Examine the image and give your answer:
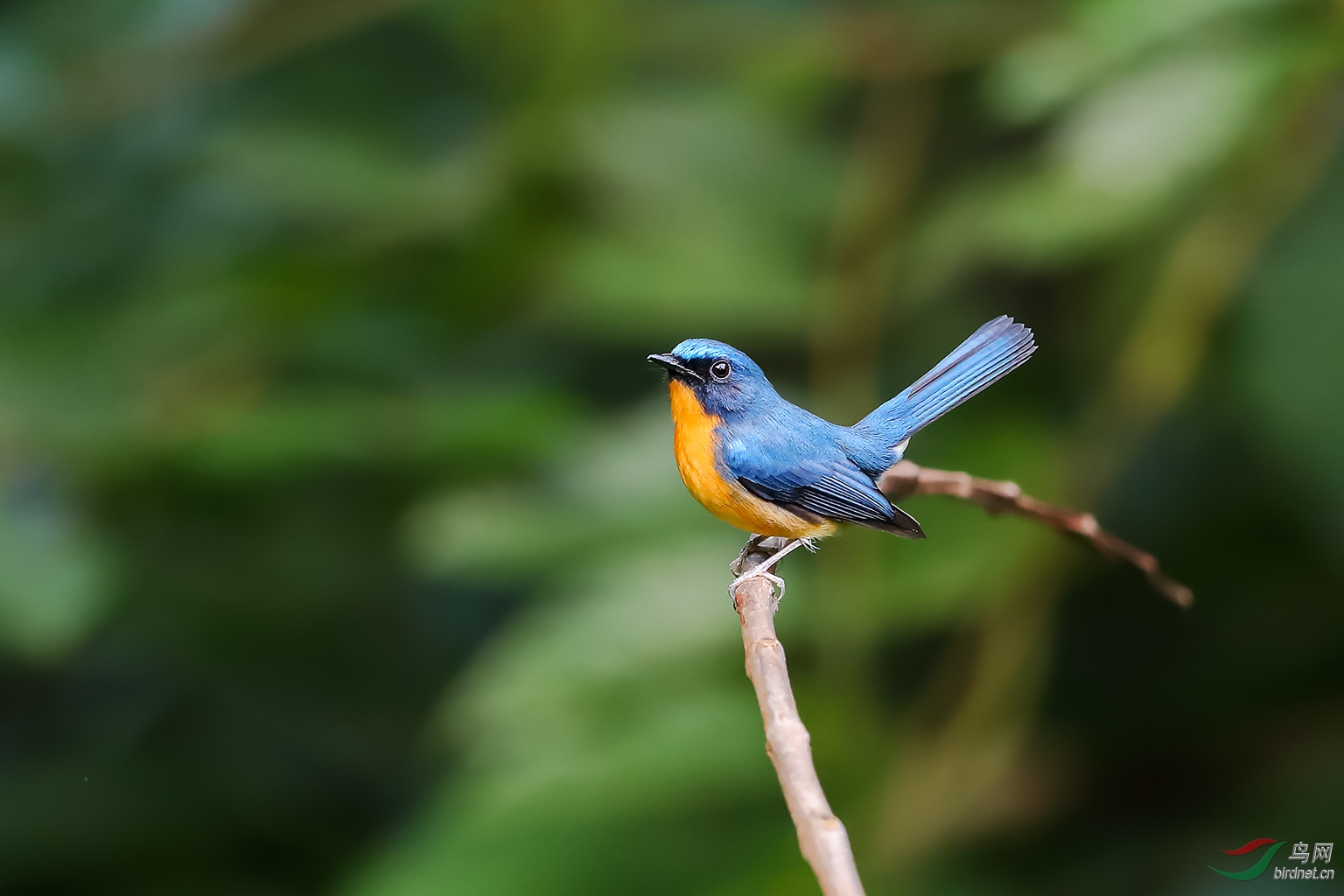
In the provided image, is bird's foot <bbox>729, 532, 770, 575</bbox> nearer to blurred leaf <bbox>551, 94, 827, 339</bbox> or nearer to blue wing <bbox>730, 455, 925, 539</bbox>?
blue wing <bbox>730, 455, 925, 539</bbox>

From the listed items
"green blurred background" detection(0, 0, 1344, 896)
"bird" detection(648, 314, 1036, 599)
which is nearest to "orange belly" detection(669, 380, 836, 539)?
"bird" detection(648, 314, 1036, 599)

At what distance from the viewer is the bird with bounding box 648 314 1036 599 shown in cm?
206

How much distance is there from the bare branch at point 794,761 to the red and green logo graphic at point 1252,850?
2156 mm

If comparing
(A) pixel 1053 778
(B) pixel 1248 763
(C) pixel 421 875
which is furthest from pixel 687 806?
(B) pixel 1248 763

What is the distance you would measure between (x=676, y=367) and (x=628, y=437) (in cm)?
117

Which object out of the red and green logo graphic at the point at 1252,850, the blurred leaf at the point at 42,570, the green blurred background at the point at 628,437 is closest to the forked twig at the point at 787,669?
the green blurred background at the point at 628,437

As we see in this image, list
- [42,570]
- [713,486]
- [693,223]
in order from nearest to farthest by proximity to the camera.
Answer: [713,486], [42,570], [693,223]

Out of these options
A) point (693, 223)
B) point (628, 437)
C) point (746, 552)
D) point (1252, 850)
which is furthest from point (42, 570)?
point (1252, 850)

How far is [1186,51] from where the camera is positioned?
2939mm

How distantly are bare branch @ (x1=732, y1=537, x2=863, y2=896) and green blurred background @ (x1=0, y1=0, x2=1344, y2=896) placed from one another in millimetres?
1099

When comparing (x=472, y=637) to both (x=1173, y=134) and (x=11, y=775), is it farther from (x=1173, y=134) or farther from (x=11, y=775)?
(x=1173, y=134)

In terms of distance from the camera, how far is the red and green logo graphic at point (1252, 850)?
325 centimetres

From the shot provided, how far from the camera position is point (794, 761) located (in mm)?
1130

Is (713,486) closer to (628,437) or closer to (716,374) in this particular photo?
(716,374)
